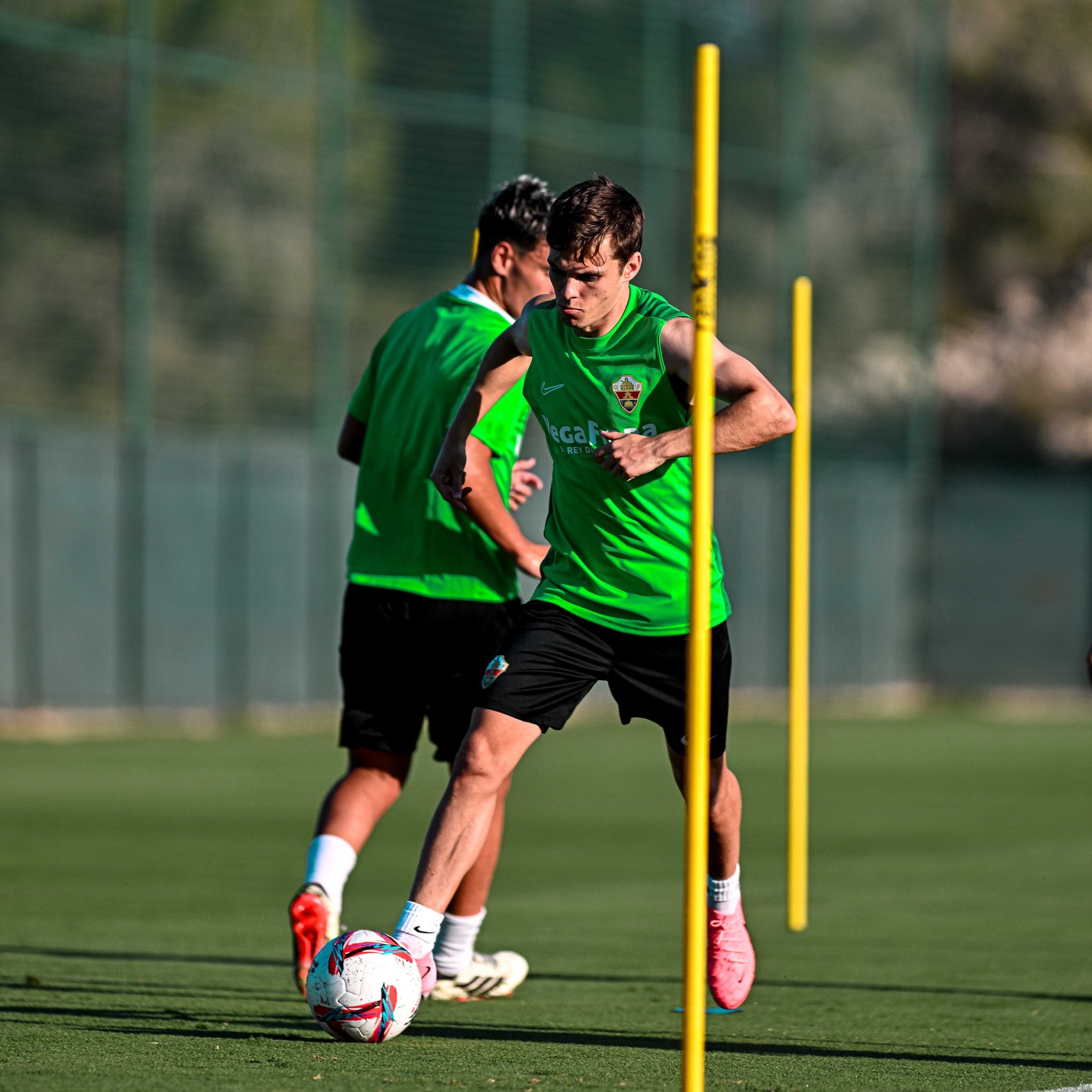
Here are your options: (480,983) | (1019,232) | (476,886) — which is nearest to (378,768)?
(476,886)

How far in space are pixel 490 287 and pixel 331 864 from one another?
1928mm

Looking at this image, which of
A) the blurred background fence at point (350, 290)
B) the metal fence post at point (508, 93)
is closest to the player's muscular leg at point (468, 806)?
the blurred background fence at point (350, 290)

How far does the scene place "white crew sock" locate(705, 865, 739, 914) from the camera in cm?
576

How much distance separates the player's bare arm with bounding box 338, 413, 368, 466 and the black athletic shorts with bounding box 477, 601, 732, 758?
142 cm

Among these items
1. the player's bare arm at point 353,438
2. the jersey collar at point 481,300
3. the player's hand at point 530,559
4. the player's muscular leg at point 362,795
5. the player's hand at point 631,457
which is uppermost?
the jersey collar at point 481,300

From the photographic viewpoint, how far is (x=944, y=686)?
2703 centimetres

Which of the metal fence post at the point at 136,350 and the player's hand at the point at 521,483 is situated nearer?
the player's hand at the point at 521,483

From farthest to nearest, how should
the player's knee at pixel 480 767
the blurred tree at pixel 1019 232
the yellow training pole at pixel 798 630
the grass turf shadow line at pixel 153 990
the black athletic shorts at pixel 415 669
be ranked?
1. the blurred tree at pixel 1019 232
2. the yellow training pole at pixel 798 630
3. the black athletic shorts at pixel 415 669
4. the grass turf shadow line at pixel 153 990
5. the player's knee at pixel 480 767

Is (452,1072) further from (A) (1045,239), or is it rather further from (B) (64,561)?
(A) (1045,239)

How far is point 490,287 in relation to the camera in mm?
6484

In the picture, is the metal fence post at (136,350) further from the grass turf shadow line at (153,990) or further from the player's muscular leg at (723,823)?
the player's muscular leg at (723,823)

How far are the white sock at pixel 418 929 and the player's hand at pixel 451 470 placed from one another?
1238 mm

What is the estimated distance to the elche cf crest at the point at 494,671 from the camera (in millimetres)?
5281

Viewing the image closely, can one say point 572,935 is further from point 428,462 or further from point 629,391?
point 629,391
